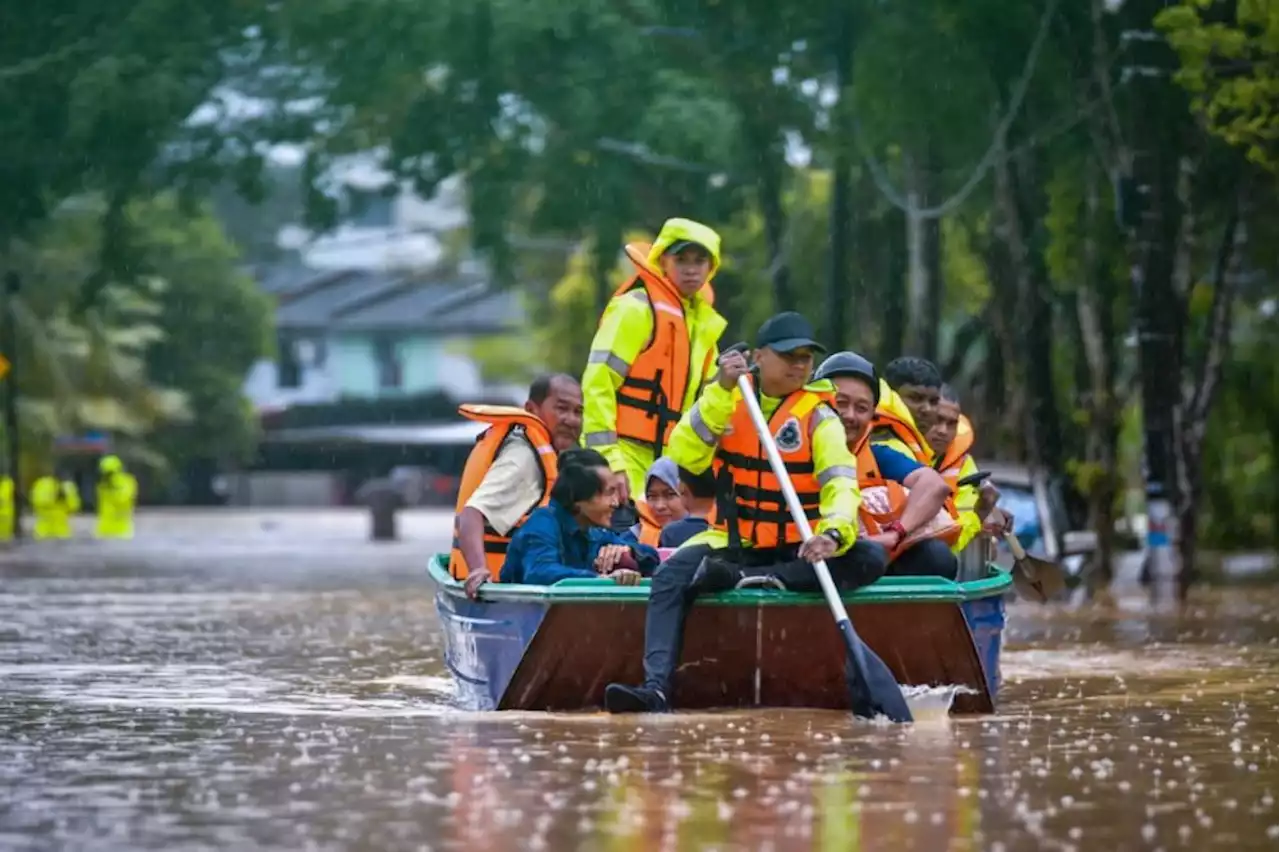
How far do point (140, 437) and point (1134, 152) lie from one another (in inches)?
2179

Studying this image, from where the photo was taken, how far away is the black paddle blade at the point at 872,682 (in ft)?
45.2

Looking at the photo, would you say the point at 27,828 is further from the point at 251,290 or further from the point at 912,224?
the point at 251,290

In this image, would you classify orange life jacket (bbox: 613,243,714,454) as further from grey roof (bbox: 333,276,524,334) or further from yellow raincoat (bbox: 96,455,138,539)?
grey roof (bbox: 333,276,524,334)

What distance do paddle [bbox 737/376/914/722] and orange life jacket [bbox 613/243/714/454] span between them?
70.0 inches

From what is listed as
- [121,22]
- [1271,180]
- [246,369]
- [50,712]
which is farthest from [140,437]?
[50,712]

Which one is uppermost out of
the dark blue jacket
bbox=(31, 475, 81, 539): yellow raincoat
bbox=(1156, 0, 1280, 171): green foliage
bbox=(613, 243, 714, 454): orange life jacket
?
bbox=(1156, 0, 1280, 171): green foliage

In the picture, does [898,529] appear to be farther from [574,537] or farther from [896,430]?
[574,537]

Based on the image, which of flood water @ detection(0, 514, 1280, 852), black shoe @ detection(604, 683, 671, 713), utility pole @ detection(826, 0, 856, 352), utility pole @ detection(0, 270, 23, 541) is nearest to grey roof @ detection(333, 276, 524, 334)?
utility pole @ detection(0, 270, 23, 541)

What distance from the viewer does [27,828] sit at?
10289 mm

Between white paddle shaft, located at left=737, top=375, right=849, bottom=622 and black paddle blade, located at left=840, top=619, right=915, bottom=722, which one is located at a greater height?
white paddle shaft, located at left=737, top=375, right=849, bottom=622

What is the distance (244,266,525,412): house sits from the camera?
10925 centimetres

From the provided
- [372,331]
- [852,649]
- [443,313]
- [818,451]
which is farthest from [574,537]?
Answer: [372,331]

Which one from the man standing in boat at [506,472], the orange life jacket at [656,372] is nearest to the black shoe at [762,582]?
the man standing in boat at [506,472]

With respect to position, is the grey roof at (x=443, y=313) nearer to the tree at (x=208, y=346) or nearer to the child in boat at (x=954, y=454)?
the tree at (x=208, y=346)
